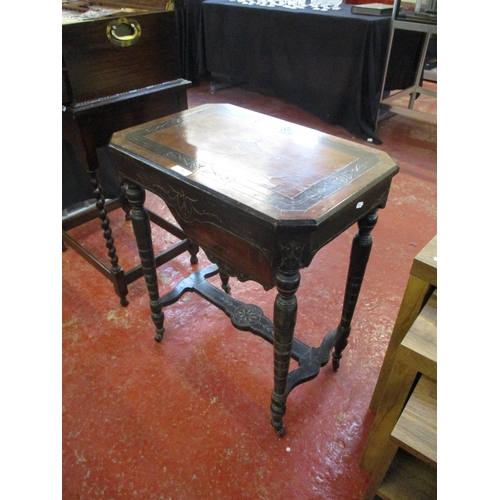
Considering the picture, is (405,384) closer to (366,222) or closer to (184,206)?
(366,222)

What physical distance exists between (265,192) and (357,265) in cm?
45

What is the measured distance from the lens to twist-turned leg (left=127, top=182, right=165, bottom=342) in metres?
1.21

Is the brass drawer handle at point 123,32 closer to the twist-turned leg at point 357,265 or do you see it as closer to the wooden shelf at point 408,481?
the twist-turned leg at point 357,265

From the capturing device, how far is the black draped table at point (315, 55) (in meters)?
2.95

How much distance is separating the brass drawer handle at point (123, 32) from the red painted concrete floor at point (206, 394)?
3.31ft

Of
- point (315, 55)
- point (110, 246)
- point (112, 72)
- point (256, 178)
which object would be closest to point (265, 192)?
point (256, 178)

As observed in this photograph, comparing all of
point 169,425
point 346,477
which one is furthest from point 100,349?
point 346,477

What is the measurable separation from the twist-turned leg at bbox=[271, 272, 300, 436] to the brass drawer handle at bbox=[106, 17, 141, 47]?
0.97 meters

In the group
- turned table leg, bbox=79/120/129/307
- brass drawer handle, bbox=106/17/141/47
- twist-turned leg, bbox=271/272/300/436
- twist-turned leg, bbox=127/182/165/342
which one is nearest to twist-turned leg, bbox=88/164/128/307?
turned table leg, bbox=79/120/129/307

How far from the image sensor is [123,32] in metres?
1.31

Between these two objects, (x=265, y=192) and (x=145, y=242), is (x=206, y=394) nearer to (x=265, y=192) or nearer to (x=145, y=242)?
(x=145, y=242)

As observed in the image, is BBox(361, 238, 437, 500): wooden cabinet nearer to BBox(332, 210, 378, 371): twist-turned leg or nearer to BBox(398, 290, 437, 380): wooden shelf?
BBox(398, 290, 437, 380): wooden shelf

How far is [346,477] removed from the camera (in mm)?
1159

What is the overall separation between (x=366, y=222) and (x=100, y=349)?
111cm
